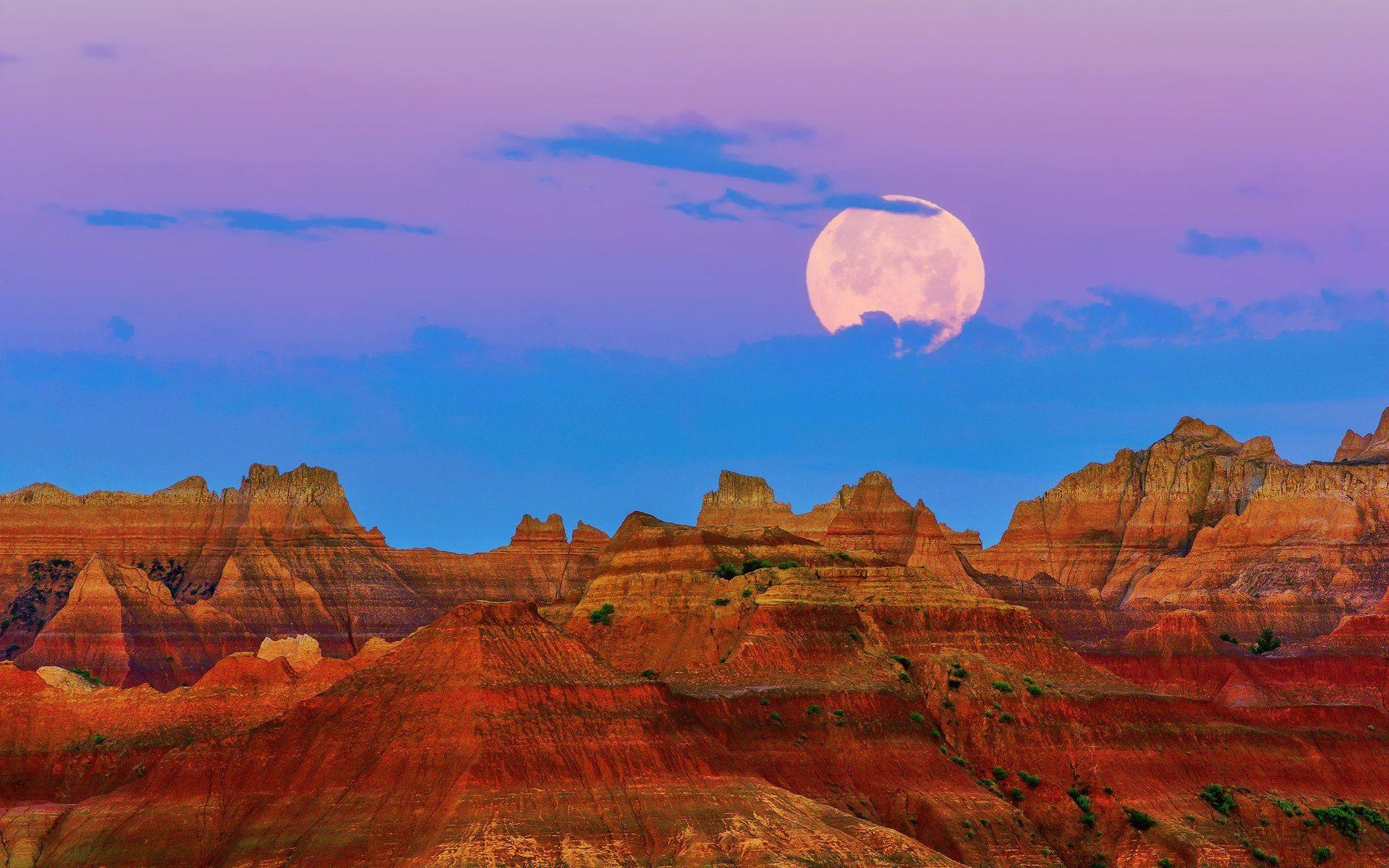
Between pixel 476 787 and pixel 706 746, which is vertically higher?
pixel 706 746

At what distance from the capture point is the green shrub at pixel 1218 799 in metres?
136

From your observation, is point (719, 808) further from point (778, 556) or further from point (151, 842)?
point (778, 556)

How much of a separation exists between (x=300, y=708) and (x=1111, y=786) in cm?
4951

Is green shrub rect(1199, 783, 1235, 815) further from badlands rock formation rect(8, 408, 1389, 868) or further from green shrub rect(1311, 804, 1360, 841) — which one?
green shrub rect(1311, 804, 1360, 841)

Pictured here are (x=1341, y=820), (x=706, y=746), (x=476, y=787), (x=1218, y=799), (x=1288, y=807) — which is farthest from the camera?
(x=1341, y=820)

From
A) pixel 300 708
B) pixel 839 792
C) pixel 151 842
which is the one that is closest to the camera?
pixel 151 842

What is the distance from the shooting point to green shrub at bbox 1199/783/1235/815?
13650cm

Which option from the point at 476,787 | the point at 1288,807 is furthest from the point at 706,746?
A: the point at 1288,807

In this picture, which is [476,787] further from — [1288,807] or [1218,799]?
[1288,807]

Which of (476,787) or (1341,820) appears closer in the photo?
(476,787)

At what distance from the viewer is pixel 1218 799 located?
137m

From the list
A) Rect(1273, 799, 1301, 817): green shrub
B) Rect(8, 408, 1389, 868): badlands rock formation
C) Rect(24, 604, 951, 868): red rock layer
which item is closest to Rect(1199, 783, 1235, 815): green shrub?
Rect(8, 408, 1389, 868): badlands rock formation

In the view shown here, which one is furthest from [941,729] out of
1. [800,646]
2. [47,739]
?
[47,739]

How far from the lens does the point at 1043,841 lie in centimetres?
12525
